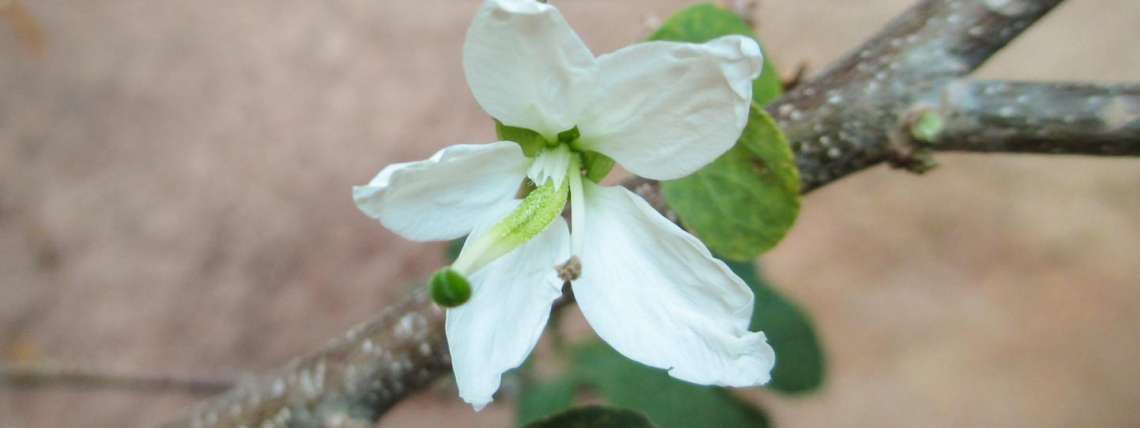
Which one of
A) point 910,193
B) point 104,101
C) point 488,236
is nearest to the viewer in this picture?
point 488,236

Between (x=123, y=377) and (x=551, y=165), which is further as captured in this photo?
(x=123, y=377)

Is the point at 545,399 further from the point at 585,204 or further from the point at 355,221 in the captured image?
the point at 355,221

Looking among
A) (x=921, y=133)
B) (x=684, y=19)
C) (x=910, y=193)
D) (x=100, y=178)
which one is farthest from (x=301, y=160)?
(x=921, y=133)

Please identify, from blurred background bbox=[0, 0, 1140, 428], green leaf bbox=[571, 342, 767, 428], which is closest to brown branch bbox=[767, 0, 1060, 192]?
green leaf bbox=[571, 342, 767, 428]

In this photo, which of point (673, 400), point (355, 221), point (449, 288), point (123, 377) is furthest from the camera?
point (355, 221)

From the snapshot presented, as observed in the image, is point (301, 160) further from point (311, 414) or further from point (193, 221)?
point (311, 414)

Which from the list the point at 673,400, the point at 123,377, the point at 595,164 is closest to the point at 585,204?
the point at 595,164

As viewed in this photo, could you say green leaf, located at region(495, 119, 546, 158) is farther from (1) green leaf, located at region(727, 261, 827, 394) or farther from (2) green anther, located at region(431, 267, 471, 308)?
(1) green leaf, located at region(727, 261, 827, 394)
